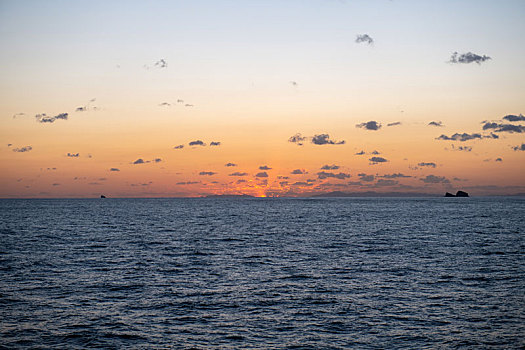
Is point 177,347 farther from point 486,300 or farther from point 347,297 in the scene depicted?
point 486,300

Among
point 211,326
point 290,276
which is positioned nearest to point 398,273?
point 290,276

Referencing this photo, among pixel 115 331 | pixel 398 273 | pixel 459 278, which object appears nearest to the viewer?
pixel 115 331

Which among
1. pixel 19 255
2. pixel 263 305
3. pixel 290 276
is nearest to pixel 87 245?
pixel 19 255

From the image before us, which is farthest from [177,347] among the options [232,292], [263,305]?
[232,292]

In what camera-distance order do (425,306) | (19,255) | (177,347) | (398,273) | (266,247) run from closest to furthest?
1. (177,347)
2. (425,306)
3. (398,273)
4. (19,255)
5. (266,247)

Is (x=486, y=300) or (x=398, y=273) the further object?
(x=398, y=273)

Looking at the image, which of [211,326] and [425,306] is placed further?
[425,306]

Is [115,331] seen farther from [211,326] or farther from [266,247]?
[266,247]

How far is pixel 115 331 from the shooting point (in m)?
22.9

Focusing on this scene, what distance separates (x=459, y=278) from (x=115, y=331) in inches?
1064

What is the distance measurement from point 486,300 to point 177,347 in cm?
2028

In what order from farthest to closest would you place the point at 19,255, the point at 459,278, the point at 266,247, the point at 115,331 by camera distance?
the point at 266,247, the point at 19,255, the point at 459,278, the point at 115,331

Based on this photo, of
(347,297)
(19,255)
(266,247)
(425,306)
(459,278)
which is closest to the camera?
(425,306)

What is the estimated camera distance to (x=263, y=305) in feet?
91.2
